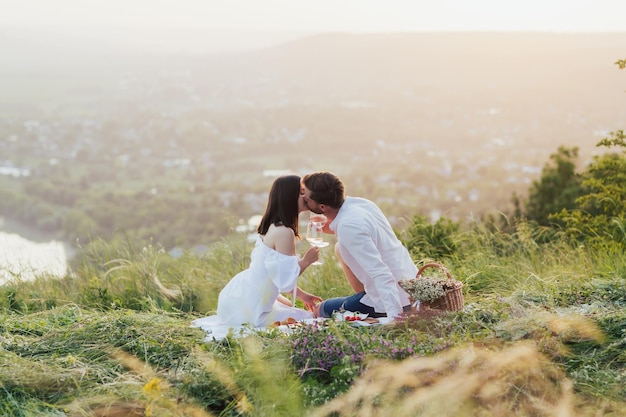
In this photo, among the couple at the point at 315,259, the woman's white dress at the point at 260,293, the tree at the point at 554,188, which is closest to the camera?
the couple at the point at 315,259

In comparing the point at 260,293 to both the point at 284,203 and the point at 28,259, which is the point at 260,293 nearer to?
the point at 284,203

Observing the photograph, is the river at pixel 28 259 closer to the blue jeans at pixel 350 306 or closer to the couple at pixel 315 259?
the couple at pixel 315 259

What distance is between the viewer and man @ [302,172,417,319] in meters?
4.75

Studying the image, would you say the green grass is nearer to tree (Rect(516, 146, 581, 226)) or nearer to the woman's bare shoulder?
the woman's bare shoulder

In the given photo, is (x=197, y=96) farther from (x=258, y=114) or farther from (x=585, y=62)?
(x=585, y=62)

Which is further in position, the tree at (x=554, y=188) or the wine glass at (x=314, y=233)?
the tree at (x=554, y=188)

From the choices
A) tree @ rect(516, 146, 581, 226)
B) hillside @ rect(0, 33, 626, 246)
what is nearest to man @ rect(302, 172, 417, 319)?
tree @ rect(516, 146, 581, 226)

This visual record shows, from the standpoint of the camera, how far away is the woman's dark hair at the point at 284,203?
495 centimetres

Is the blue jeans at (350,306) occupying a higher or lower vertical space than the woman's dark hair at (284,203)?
lower

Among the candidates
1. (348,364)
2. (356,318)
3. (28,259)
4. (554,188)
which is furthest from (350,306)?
(554,188)

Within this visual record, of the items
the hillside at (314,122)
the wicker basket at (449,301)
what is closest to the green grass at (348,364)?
the wicker basket at (449,301)

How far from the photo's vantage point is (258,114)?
51.0 meters

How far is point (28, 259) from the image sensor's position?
24.5 ft

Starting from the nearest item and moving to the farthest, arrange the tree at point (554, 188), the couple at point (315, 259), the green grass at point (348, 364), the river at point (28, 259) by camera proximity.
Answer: the green grass at point (348, 364), the couple at point (315, 259), the river at point (28, 259), the tree at point (554, 188)
